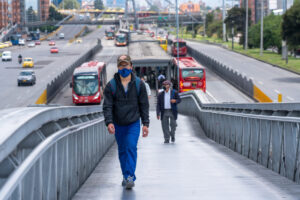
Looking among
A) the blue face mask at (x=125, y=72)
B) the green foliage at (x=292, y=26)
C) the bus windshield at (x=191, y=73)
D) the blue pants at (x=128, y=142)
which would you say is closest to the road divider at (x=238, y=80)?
the bus windshield at (x=191, y=73)

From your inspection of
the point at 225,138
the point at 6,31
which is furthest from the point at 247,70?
the point at 6,31

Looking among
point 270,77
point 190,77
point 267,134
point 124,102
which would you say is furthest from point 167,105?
point 270,77

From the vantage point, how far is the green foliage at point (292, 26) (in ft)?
195

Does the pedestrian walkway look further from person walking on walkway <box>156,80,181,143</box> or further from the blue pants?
person walking on walkway <box>156,80,181,143</box>

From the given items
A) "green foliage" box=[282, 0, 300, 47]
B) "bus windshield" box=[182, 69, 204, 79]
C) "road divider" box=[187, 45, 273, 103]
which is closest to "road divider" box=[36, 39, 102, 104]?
"bus windshield" box=[182, 69, 204, 79]

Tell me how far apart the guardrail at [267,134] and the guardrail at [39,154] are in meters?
2.84

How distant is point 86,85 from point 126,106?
43924 mm

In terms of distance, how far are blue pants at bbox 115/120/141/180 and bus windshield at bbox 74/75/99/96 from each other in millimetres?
43342

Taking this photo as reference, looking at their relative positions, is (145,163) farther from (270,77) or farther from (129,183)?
(270,77)

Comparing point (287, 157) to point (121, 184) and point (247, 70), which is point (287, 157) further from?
point (247, 70)

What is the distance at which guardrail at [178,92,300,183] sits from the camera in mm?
8438

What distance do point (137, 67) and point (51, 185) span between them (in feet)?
161

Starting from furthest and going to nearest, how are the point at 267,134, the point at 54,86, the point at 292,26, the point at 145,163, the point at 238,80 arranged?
1. the point at 292,26
2. the point at 238,80
3. the point at 54,86
4. the point at 145,163
5. the point at 267,134

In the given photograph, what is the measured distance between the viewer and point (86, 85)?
5141 cm
